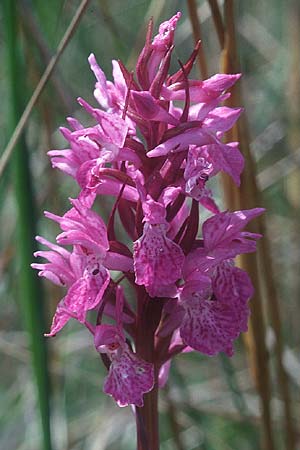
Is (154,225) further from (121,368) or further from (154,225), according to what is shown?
(121,368)

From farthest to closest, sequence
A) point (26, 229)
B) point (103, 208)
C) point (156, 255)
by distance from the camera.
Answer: point (103, 208) → point (26, 229) → point (156, 255)

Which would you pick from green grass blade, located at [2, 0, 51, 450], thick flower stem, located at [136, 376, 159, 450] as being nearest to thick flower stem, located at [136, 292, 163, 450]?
thick flower stem, located at [136, 376, 159, 450]

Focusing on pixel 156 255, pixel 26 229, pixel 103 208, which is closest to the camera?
pixel 156 255

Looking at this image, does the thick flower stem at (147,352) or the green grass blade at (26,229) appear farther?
the green grass blade at (26,229)

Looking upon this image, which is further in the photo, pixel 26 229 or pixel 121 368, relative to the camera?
pixel 26 229

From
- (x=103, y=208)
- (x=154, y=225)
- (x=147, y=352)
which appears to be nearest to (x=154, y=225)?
(x=154, y=225)

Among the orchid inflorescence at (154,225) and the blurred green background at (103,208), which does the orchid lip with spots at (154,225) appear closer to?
the orchid inflorescence at (154,225)

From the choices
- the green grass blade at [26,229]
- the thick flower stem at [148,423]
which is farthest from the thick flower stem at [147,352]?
the green grass blade at [26,229]

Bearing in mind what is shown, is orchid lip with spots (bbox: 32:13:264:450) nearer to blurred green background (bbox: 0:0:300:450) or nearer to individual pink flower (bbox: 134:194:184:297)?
individual pink flower (bbox: 134:194:184:297)
